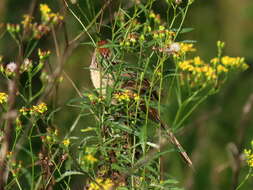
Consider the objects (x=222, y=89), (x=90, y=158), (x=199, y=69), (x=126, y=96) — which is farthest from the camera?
(x=222, y=89)

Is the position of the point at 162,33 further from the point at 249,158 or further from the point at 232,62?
the point at 249,158

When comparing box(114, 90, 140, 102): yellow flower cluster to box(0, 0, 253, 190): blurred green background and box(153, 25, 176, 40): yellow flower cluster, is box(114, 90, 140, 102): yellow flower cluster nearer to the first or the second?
box(153, 25, 176, 40): yellow flower cluster

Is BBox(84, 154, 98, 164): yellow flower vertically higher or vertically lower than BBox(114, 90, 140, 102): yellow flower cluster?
lower

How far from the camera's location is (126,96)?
9.41 feet

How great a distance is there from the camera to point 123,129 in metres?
2.91

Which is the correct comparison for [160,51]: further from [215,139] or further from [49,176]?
[215,139]

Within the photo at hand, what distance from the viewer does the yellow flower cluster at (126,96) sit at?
2861 millimetres

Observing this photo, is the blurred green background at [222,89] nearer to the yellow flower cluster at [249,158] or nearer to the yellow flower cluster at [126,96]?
the yellow flower cluster at [126,96]

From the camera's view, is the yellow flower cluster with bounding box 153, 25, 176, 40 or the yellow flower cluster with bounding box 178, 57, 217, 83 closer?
the yellow flower cluster with bounding box 153, 25, 176, 40

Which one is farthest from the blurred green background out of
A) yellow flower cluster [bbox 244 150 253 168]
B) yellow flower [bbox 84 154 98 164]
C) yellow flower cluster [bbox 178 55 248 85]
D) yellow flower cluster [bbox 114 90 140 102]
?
yellow flower [bbox 84 154 98 164]

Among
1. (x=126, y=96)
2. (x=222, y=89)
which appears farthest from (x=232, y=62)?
(x=222, y=89)

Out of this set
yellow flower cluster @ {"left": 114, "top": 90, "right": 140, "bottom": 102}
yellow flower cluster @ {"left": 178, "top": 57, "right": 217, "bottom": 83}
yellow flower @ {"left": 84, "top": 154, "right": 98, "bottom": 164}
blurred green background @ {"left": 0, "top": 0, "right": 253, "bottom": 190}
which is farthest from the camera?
blurred green background @ {"left": 0, "top": 0, "right": 253, "bottom": 190}

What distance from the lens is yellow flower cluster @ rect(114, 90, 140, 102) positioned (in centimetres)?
286

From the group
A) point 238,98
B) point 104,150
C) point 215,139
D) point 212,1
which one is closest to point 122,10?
point 104,150
